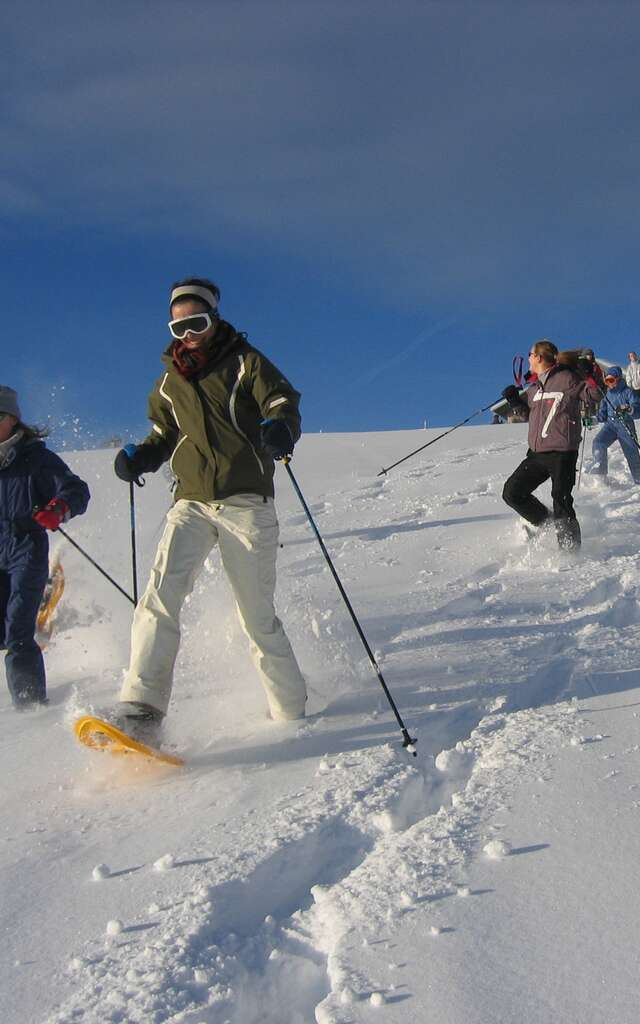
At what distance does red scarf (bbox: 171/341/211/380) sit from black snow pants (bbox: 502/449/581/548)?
383 cm

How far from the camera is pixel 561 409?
6.80 meters

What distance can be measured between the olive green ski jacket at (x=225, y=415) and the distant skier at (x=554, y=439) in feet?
11.9

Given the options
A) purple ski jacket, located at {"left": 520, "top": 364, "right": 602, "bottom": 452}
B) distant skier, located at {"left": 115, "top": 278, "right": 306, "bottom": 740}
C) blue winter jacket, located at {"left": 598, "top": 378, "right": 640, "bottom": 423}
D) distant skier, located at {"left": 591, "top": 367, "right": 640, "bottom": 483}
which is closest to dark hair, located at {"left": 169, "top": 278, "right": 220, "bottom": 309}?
distant skier, located at {"left": 115, "top": 278, "right": 306, "bottom": 740}

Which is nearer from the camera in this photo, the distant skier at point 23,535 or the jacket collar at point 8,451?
the distant skier at point 23,535

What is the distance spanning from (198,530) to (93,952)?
6.73 ft

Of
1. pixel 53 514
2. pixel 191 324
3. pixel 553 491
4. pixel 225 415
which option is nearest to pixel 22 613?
pixel 53 514

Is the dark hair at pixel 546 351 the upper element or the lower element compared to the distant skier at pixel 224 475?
upper

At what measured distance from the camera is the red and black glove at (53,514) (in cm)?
450

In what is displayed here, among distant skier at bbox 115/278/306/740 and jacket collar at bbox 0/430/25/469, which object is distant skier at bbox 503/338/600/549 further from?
jacket collar at bbox 0/430/25/469

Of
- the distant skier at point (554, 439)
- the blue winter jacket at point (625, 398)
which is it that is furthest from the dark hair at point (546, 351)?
the blue winter jacket at point (625, 398)

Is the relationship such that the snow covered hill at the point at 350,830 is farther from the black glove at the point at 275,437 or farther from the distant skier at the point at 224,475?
the black glove at the point at 275,437

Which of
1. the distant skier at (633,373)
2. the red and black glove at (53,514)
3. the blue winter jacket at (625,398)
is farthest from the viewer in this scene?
the distant skier at (633,373)

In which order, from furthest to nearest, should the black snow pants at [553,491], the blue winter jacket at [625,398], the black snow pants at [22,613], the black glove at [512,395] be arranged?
the blue winter jacket at [625,398]
the black glove at [512,395]
the black snow pants at [553,491]
the black snow pants at [22,613]

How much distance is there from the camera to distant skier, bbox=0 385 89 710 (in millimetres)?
4719
